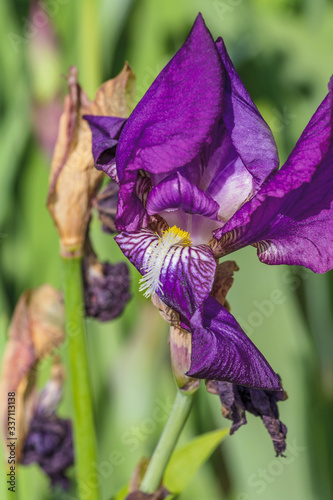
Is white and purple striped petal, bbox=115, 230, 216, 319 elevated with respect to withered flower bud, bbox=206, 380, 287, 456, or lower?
elevated

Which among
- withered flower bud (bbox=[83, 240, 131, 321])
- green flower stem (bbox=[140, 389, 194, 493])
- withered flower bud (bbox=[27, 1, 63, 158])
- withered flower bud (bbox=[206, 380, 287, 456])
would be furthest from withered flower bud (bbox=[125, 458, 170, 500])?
withered flower bud (bbox=[27, 1, 63, 158])

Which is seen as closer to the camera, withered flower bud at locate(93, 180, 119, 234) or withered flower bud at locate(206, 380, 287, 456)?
withered flower bud at locate(206, 380, 287, 456)

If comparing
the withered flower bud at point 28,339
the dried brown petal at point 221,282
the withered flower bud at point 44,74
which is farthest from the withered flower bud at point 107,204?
the withered flower bud at point 44,74

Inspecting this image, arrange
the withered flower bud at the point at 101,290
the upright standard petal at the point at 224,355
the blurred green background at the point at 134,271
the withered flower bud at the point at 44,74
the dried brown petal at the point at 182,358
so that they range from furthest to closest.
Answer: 1. the withered flower bud at the point at 44,74
2. the blurred green background at the point at 134,271
3. the withered flower bud at the point at 101,290
4. the dried brown petal at the point at 182,358
5. the upright standard petal at the point at 224,355

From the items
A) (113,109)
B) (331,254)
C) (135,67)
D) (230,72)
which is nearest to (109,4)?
(135,67)

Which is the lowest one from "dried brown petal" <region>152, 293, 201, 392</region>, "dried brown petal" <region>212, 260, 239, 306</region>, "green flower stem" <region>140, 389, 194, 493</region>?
"green flower stem" <region>140, 389, 194, 493</region>

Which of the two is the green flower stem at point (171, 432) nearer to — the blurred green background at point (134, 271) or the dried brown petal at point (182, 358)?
the dried brown petal at point (182, 358)

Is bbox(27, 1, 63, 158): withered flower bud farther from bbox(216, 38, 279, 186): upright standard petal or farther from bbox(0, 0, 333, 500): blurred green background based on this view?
bbox(216, 38, 279, 186): upright standard petal

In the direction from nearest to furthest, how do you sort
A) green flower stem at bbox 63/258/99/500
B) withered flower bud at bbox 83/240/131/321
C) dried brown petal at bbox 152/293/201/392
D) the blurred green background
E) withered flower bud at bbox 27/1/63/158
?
dried brown petal at bbox 152/293/201/392
green flower stem at bbox 63/258/99/500
withered flower bud at bbox 83/240/131/321
the blurred green background
withered flower bud at bbox 27/1/63/158

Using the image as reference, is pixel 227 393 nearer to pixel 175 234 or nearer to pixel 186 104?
pixel 175 234
